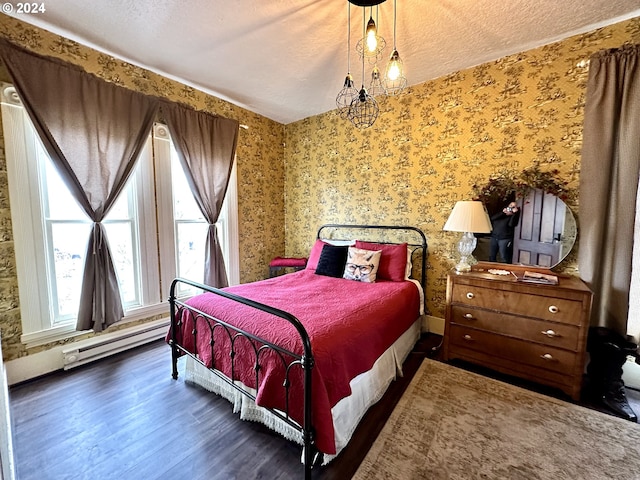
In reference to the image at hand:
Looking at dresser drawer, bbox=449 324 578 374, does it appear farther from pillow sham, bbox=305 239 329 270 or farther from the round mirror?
pillow sham, bbox=305 239 329 270

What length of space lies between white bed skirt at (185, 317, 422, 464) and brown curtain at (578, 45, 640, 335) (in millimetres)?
1549

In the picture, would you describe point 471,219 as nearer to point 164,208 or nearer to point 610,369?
point 610,369

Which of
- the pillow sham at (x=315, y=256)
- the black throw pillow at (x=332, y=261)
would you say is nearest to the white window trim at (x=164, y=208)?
the pillow sham at (x=315, y=256)

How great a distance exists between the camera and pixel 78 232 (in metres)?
2.29

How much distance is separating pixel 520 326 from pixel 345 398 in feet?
4.88

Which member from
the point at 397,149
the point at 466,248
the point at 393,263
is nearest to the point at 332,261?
the point at 393,263

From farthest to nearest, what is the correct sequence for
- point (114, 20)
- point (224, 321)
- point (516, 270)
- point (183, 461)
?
point (516, 270), point (114, 20), point (224, 321), point (183, 461)

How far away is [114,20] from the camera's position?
1.92m

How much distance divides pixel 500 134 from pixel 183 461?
337 cm

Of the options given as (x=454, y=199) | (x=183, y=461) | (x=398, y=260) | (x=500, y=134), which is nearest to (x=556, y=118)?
(x=500, y=134)

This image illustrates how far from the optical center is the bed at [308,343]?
128 cm

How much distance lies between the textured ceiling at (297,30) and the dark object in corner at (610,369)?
2299 mm

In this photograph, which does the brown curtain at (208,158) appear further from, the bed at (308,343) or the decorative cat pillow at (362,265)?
the decorative cat pillow at (362,265)

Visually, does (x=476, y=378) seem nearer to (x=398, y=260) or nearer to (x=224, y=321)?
(x=398, y=260)
